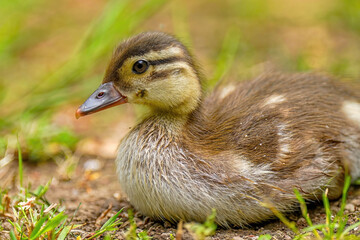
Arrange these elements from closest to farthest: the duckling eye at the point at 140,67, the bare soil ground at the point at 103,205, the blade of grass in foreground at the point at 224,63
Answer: the bare soil ground at the point at 103,205
the duckling eye at the point at 140,67
the blade of grass in foreground at the point at 224,63

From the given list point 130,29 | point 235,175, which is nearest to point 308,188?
point 235,175

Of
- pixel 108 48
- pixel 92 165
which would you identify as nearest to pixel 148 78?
pixel 92 165

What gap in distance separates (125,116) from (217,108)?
6.26ft

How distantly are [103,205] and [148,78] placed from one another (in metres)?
0.92

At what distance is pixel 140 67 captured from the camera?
3.24 meters

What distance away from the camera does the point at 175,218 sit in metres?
3.15

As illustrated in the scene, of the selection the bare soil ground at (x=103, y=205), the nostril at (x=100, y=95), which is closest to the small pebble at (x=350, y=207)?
the bare soil ground at (x=103, y=205)

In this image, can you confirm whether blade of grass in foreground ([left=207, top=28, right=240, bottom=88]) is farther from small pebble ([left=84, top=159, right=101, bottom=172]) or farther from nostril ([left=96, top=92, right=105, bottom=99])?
nostril ([left=96, top=92, right=105, bottom=99])

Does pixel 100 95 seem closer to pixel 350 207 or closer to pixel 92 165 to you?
pixel 92 165

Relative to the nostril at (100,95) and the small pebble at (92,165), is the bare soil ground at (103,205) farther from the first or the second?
the nostril at (100,95)

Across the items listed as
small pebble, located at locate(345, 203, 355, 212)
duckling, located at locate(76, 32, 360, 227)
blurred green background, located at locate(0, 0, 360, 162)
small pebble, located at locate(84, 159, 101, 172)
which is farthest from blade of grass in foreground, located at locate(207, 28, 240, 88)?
small pebble, located at locate(345, 203, 355, 212)

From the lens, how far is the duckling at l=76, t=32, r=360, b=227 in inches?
123

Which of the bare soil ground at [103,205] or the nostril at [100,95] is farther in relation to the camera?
the nostril at [100,95]

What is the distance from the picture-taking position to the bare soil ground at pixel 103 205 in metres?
3.09
